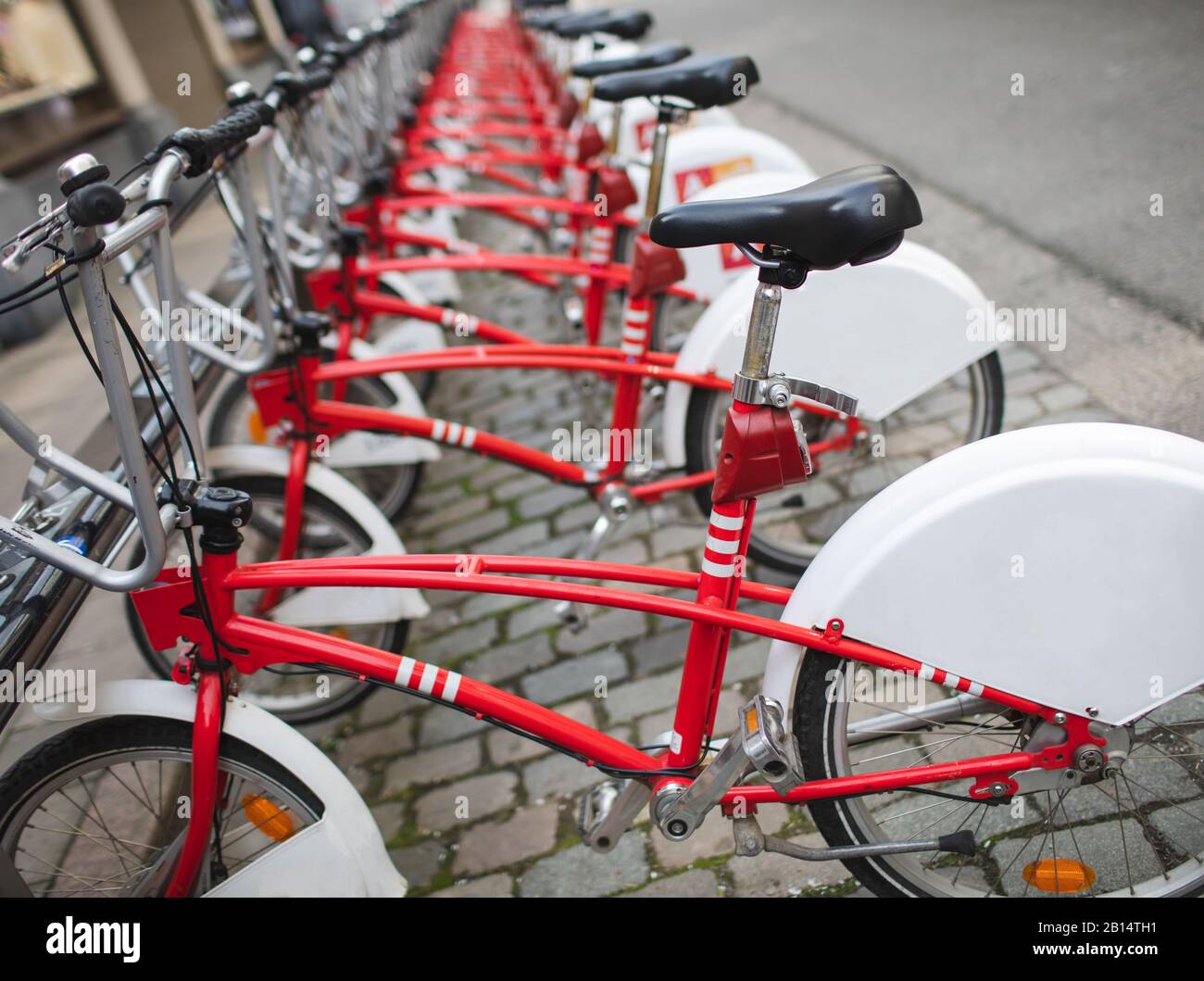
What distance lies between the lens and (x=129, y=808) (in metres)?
2.25

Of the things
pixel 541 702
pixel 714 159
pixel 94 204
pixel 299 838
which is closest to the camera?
pixel 94 204

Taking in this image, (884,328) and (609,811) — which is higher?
(884,328)

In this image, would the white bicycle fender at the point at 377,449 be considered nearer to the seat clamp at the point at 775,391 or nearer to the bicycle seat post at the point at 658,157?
the bicycle seat post at the point at 658,157

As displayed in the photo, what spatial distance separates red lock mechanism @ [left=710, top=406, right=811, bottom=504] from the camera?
1.74m

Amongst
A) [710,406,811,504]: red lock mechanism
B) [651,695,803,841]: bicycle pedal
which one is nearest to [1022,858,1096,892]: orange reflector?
[651,695,803,841]: bicycle pedal

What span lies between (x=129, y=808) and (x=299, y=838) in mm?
533

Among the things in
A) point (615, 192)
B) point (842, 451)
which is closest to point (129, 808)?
point (842, 451)

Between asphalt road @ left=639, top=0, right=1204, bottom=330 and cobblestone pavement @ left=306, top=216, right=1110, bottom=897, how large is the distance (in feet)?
3.13

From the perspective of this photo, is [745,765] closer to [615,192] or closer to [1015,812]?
[1015,812]

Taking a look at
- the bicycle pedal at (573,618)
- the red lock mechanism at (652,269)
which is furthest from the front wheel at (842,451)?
the bicycle pedal at (573,618)

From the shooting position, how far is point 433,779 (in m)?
2.82
